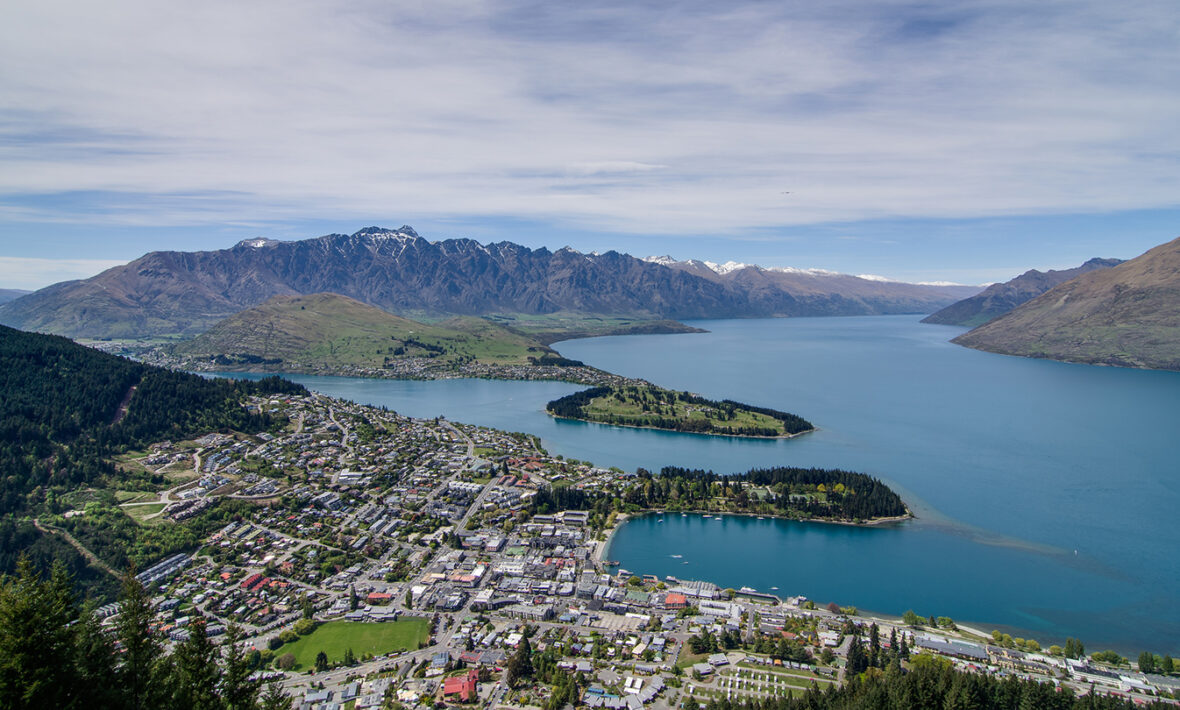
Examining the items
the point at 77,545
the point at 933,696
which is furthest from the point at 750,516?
the point at 77,545

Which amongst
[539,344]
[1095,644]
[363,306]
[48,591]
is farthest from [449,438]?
[363,306]

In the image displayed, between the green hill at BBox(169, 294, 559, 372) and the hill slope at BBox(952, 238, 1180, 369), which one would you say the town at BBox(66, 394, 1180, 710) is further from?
the hill slope at BBox(952, 238, 1180, 369)

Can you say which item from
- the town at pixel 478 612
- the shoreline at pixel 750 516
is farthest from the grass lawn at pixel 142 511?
the shoreline at pixel 750 516

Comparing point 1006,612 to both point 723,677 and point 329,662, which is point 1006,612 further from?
point 329,662

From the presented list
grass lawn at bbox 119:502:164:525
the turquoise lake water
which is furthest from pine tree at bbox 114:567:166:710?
grass lawn at bbox 119:502:164:525

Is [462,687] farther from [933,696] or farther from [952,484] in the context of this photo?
[952,484]

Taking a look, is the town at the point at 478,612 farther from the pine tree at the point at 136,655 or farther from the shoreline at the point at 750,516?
the pine tree at the point at 136,655
